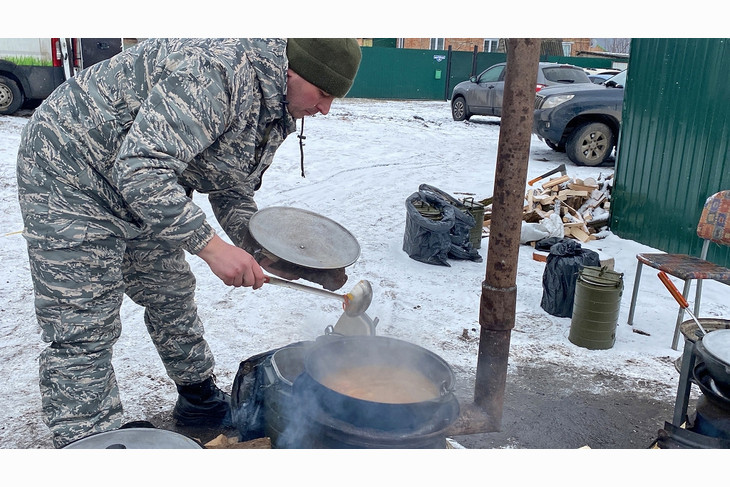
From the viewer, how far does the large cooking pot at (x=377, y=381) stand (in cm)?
215

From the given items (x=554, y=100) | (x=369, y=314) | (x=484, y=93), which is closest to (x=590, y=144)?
(x=554, y=100)

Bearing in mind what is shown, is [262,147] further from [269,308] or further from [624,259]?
[624,259]

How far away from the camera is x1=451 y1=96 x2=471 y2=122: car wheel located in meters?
16.5

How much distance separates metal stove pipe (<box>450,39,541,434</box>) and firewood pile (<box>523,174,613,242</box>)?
479cm

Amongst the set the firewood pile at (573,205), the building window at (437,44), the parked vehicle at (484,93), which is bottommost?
the firewood pile at (573,205)

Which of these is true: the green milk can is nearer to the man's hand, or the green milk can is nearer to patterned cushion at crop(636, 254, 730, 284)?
patterned cushion at crop(636, 254, 730, 284)

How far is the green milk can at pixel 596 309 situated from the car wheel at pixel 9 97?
36.6 feet

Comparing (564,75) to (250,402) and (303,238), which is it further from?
(250,402)

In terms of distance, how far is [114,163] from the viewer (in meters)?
2.26

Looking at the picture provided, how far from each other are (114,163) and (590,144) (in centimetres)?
A: 999

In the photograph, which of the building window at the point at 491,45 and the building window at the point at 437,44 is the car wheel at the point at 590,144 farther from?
the building window at the point at 491,45

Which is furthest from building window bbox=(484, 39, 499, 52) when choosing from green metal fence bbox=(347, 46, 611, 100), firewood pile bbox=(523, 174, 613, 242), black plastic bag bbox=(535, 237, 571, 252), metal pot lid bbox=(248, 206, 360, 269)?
metal pot lid bbox=(248, 206, 360, 269)

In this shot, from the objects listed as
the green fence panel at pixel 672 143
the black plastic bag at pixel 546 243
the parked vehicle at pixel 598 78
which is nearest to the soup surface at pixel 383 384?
the black plastic bag at pixel 546 243

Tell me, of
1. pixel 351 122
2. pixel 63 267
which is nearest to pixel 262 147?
pixel 63 267
